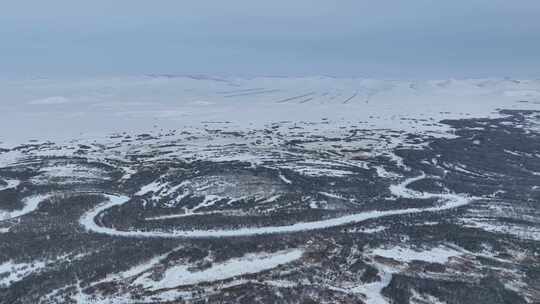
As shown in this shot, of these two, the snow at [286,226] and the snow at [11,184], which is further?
the snow at [11,184]

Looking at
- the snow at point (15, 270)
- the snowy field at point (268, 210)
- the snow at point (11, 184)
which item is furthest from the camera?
the snow at point (11, 184)

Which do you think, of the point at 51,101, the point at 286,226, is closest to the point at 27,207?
the point at 286,226

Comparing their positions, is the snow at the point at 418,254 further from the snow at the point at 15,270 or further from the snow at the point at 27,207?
the snow at the point at 27,207

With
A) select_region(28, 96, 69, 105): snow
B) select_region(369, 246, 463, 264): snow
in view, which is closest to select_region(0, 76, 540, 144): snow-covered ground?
select_region(28, 96, 69, 105): snow

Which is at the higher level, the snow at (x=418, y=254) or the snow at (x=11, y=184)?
the snow at (x=11, y=184)

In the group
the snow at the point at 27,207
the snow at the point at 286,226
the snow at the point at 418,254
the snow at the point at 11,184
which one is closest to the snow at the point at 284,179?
the snow at the point at 286,226

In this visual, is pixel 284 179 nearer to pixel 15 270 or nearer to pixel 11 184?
pixel 11 184

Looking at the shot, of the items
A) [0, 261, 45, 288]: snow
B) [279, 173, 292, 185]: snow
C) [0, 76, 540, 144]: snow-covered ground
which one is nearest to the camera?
[0, 261, 45, 288]: snow

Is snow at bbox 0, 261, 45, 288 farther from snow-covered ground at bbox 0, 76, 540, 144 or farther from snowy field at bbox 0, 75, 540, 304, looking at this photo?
snow-covered ground at bbox 0, 76, 540, 144

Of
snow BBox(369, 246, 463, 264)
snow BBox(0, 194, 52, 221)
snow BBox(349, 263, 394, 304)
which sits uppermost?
snow BBox(0, 194, 52, 221)
